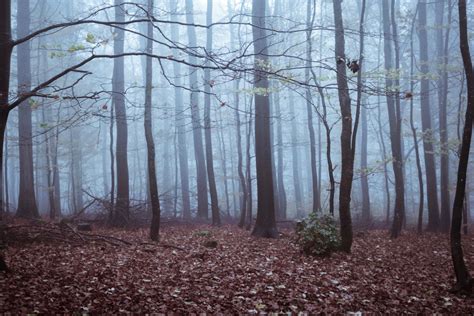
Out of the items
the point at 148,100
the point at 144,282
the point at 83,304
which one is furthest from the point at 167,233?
the point at 83,304

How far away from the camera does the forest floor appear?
18.0 feet

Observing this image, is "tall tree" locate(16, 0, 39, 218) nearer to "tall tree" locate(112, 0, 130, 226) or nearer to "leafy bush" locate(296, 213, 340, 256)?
"tall tree" locate(112, 0, 130, 226)

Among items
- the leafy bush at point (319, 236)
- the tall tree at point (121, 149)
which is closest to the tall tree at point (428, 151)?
the leafy bush at point (319, 236)

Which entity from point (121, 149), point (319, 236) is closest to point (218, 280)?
point (319, 236)

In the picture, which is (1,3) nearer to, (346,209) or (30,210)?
(346,209)

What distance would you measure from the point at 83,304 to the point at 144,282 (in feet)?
4.76

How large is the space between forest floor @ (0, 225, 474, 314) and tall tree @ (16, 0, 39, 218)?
5.81 meters

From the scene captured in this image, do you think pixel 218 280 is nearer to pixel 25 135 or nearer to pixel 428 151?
pixel 25 135

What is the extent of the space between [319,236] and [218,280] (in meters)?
3.53

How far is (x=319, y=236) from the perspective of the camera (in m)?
9.66

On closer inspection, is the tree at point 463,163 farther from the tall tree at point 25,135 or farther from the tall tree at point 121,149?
the tall tree at point 25,135

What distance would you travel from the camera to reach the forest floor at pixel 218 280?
549cm

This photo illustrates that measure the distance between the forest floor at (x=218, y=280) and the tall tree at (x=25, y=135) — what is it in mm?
5809

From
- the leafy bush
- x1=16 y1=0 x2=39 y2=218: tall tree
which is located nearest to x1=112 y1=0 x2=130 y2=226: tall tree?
x1=16 y1=0 x2=39 y2=218: tall tree
